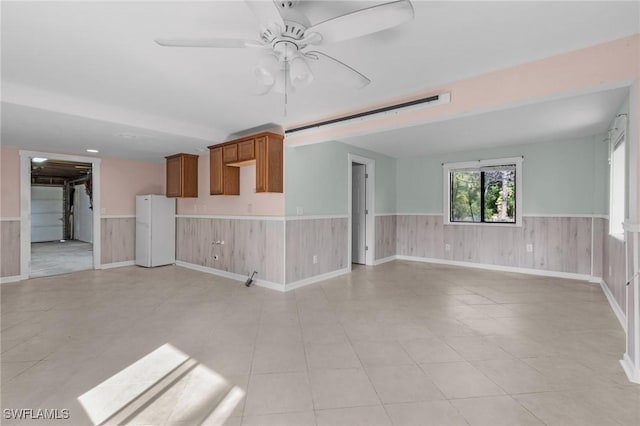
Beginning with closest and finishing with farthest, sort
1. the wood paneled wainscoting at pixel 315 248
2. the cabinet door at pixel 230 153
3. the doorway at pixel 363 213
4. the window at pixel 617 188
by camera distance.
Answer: the window at pixel 617 188 < the wood paneled wainscoting at pixel 315 248 < the cabinet door at pixel 230 153 < the doorway at pixel 363 213

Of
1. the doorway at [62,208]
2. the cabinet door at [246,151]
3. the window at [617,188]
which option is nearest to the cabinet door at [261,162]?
the cabinet door at [246,151]

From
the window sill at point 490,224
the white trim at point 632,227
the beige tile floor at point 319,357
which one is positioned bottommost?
the beige tile floor at point 319,357

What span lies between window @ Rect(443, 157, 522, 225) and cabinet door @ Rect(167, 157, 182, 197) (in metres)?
5.28

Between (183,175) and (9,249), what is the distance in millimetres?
2859

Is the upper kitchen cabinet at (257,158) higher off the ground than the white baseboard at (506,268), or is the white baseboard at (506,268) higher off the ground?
the upper kitchen cabinet at (257,158)

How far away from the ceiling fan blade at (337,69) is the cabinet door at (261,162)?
2.04m

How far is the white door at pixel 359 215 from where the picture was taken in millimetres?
6016

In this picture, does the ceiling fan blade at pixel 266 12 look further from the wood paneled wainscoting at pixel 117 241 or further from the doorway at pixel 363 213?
the wood paneled wainscoting at pixel 117 241

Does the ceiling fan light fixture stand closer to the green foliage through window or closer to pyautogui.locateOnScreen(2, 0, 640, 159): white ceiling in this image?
pyautogui.locateOnScreen(2, 0, 640, 159): white ceiling

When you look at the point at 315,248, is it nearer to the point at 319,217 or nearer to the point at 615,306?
the point at 319,217

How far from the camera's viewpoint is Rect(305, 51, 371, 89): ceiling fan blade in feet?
6.02

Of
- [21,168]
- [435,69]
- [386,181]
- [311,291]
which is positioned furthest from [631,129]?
[21,168]

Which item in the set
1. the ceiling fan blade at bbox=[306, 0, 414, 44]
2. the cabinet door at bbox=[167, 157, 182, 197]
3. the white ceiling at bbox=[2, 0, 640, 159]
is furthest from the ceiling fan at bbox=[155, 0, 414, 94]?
the cabinet door at bbox=[167, 157, 182, 197]

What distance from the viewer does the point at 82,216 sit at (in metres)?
10.4
